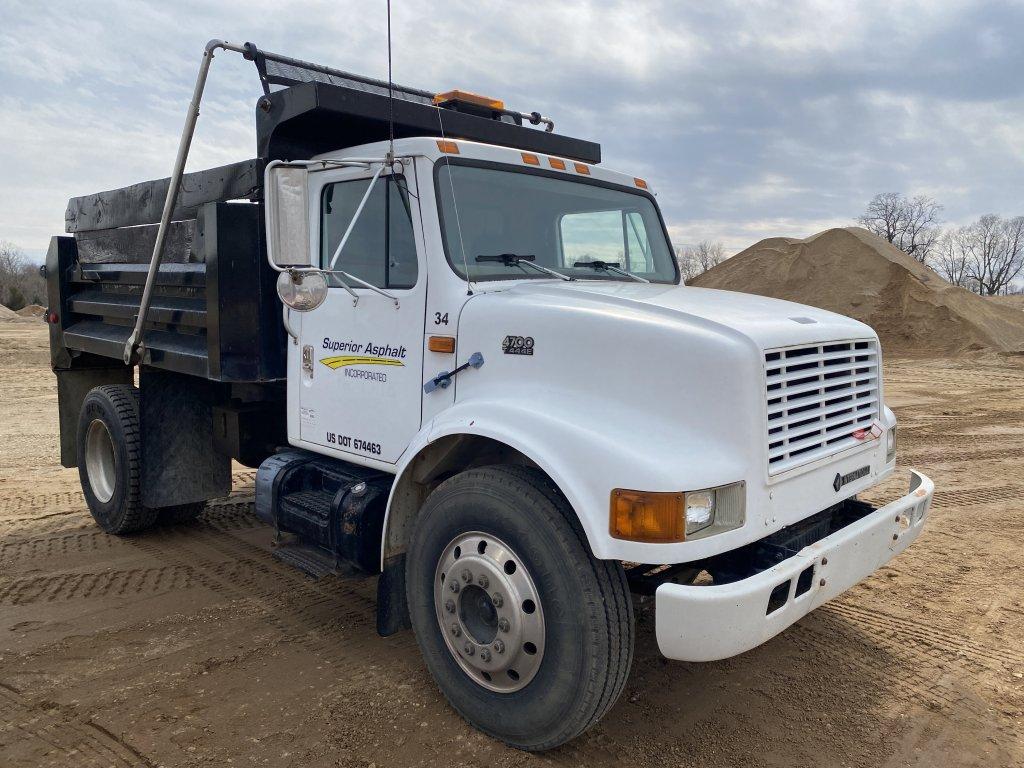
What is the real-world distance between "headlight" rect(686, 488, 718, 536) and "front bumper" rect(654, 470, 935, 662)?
20 centimetres

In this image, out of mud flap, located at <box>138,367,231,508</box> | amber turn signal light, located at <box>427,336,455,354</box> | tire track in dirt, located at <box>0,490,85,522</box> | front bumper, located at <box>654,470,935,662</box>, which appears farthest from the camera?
tire track in dirt, located at <box>0,490,85,522</box>

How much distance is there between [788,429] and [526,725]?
1490 mm

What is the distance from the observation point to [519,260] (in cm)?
373

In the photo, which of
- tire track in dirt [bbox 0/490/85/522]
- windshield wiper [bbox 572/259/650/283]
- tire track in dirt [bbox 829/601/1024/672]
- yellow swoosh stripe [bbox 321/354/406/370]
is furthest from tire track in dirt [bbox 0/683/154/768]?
tire track in dirt [bbox 829/601/1024/672]

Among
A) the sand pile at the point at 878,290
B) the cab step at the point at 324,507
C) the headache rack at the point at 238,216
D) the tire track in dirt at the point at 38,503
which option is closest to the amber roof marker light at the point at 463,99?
the headache rack at the point at 238,216

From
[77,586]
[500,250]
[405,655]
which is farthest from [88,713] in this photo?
[500,250]

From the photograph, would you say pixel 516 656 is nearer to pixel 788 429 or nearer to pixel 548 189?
pixel 788 429

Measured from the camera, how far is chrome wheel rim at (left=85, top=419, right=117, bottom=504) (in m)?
6.03

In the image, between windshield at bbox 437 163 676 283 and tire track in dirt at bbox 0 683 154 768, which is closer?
tire track in dirt at bbox 0 683 154 768

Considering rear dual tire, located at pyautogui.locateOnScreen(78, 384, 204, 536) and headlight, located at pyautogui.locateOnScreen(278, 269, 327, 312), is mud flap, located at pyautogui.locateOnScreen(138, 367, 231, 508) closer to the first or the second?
rear dual tire, located at pyautogui.locateOnScreen(78, 384, 204, 536)

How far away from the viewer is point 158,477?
5484mm

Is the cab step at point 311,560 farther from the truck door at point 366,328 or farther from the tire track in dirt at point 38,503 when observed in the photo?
the tire track in dirt at point 38,503

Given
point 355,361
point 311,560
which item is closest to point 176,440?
point 311,560

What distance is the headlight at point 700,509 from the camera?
268 cm
